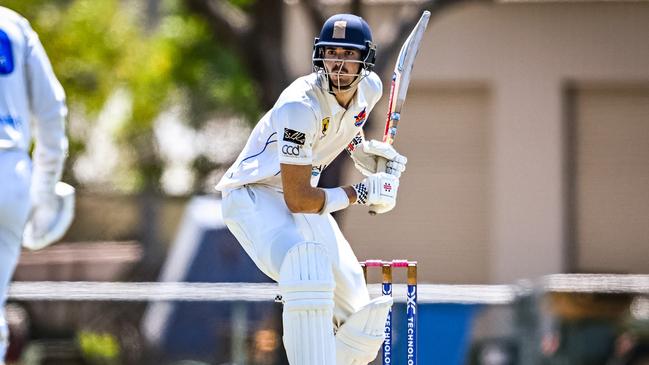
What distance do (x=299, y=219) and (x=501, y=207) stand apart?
9.01m

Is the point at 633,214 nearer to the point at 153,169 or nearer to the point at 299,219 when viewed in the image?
the point at 153,169

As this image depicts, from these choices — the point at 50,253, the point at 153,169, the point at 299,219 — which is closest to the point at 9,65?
the point at 299,219

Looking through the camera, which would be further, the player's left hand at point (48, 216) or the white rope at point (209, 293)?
the white rope at point (209, 293)

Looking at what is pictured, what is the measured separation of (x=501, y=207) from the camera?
13.6m

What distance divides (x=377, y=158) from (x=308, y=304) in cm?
67

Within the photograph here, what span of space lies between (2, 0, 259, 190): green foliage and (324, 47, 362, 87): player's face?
876cm

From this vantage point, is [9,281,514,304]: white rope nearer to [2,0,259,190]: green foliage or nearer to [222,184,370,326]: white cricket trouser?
[222,184,370,326]: white cricket trouser

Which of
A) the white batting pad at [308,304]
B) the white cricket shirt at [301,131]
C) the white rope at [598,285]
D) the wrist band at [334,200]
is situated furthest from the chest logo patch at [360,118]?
the white rope at [598,285]

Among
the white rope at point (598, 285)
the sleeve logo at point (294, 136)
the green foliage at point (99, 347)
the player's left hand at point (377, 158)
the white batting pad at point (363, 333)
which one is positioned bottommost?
the green foliage at point (99, 347)

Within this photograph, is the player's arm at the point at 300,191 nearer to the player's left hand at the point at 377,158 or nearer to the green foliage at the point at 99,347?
the player's left hand at the point at 377,158

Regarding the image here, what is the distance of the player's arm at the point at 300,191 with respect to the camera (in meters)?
4.55

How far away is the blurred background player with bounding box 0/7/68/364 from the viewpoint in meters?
5.15

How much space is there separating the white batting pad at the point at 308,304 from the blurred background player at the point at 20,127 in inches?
46.1

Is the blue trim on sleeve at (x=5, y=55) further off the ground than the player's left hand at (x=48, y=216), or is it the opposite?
the blue trim on sleeve at (x=5, y=55)
